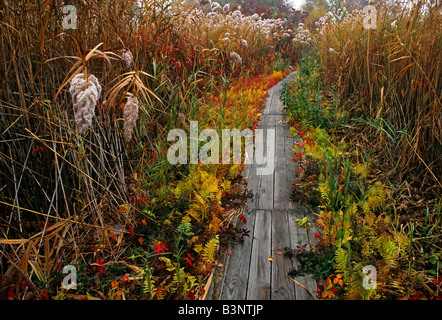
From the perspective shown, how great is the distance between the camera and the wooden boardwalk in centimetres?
185

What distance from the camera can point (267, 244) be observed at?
225cm

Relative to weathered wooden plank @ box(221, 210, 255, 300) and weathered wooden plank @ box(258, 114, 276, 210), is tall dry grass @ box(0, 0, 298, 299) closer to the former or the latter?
weathered wooden plank @ box(221, 210, 255, 300)

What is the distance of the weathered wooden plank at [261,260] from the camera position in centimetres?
184

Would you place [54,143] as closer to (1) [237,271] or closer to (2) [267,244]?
(1) [237,271]

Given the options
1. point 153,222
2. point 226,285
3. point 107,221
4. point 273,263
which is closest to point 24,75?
point 107,221

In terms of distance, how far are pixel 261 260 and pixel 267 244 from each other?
182mm

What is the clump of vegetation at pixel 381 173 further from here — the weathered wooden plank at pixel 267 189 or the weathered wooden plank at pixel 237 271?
the weathered wooden plank at pixel 237 271

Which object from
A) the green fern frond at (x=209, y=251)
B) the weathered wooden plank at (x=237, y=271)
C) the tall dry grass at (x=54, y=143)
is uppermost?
the tall dry grass at (x=54, y=143)

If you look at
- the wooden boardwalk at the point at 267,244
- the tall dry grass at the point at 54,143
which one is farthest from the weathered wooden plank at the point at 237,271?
the tall dry grass at the point at 54,143

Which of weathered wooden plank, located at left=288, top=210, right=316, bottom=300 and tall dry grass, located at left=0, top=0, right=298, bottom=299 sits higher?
tall dry grass, located at left=0, top=0, right=298, bottom=299

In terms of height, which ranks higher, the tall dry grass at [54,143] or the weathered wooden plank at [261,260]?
the tall dry grass at [54,143]

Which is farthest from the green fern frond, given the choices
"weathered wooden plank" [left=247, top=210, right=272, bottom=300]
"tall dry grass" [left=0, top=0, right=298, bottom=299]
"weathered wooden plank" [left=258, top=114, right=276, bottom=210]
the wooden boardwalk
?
"weathered wooden plank" [left=258, top=114, right=276, bottom=210]

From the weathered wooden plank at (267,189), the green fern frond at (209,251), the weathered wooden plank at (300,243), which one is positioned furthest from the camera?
the weathered wooden plank at (267,189)

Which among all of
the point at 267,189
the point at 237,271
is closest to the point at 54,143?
the point at 237,271
